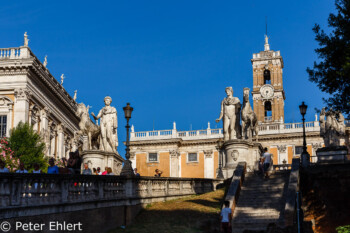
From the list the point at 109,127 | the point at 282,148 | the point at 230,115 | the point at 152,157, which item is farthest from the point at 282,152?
the point at 109,127

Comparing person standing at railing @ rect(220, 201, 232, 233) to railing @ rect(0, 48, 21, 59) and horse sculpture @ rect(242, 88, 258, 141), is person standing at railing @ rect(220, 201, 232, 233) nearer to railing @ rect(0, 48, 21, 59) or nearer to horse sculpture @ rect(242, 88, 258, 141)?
horse sculpture @ rect(242, 88, 258, 141)

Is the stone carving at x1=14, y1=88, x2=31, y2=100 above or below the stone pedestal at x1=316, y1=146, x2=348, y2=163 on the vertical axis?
above

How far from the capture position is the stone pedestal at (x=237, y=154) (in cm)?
2641

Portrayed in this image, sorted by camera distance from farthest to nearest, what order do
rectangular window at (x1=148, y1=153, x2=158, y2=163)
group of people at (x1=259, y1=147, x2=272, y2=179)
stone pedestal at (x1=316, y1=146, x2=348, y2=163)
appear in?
rectangular window at (x1=148, y1=153, x2=158, y2=163) < stone pedestal at (x1=316, y1=146, x2=348, y2=163) < group of people at (x1=259, y1=147, x2=272, y2=179)

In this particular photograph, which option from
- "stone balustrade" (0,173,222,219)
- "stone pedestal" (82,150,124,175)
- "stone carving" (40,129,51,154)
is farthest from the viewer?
"stone carving" (40,129,51,154)

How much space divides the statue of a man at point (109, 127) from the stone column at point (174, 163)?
4471cm

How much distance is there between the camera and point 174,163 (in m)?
69.5

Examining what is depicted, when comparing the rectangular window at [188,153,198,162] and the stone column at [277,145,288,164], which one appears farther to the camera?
the rectangular window at [188,153,198,162]

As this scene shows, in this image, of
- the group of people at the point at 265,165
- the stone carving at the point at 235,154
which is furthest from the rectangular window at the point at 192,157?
the group of people at the point at 265,165

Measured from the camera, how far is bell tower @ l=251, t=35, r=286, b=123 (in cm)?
8169

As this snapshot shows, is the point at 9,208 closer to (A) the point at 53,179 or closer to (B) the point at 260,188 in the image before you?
(A) the point at 53,179

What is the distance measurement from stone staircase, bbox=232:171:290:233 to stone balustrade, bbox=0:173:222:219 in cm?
380

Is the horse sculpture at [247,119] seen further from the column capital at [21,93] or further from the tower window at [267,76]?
the tower window at [267,76]

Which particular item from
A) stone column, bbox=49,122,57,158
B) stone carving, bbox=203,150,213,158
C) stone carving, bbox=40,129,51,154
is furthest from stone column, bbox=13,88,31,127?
stone carving, bbox=203,150,213,158
